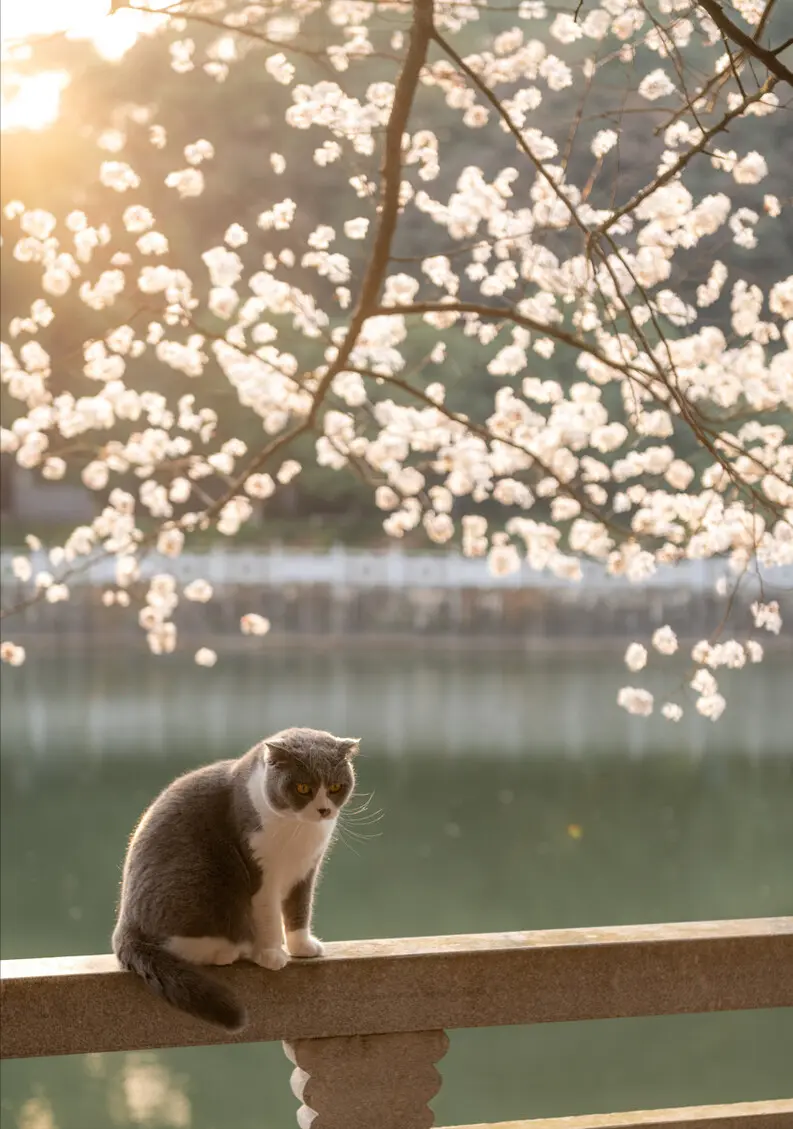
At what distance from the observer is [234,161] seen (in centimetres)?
1728

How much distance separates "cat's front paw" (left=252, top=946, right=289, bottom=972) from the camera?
5.30 ft

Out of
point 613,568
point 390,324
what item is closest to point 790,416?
point 390,324

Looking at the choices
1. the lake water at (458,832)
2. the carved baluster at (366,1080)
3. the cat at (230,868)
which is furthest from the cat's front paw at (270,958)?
the lake water at (458,832)

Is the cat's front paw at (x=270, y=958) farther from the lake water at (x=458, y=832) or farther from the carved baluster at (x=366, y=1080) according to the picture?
the lake water at (x=458, y=832)

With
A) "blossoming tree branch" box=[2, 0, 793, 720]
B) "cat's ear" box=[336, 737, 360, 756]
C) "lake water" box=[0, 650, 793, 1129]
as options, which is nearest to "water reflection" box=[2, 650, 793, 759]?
"lake water" box=[0, 650, 793, 1129]

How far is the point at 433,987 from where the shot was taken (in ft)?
5.44

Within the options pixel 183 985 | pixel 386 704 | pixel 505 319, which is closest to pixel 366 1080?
pixel 183 985

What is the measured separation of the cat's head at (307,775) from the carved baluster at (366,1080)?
287 millimetres

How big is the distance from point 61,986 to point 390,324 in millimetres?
4378

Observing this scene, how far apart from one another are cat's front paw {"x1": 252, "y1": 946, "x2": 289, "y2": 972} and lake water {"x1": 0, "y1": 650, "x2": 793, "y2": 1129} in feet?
5.94

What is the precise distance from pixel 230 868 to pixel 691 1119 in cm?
71

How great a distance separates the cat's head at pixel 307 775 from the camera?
167cm

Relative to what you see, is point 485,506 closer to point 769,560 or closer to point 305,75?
point 305,75

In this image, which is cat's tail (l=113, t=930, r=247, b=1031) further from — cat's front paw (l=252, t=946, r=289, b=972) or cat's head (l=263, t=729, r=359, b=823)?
cat's head (l=263, t=729, r=359, b=823)
